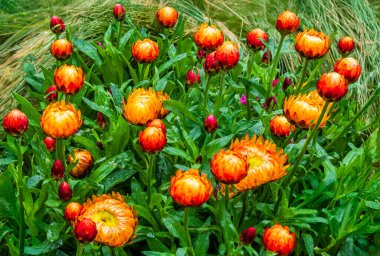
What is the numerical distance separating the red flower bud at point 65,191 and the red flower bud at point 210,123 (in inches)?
17.4

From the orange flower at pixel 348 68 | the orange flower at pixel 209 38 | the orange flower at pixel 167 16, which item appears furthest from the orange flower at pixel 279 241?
the orange flower at pixel 167 16

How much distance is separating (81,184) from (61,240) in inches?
6.3

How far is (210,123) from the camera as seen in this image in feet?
5.94

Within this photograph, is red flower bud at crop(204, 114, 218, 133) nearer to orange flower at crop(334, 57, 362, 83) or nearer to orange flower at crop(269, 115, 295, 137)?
orange flower at crop(269, 115, 295, 137)

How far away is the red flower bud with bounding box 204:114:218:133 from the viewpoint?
1803 mm

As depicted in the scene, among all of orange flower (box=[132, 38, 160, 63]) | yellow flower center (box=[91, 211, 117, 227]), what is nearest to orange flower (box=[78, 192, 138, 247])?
yellow flower center (box=[91, 211, 117, 227])

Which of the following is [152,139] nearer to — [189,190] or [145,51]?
[189,190]

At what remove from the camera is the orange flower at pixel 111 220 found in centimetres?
139

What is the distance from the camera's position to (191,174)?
4.42ft

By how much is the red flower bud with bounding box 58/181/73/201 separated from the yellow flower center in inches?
7.3

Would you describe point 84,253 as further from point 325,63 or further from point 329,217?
point 325,63

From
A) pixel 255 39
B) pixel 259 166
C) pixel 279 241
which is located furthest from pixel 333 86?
pixel 255 39

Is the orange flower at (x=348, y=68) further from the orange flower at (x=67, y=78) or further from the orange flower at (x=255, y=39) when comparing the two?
the orange flower at (x=67, y=78)

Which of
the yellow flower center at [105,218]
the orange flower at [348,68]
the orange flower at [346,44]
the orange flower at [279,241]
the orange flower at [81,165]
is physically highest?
the orange flower at [348,68]
